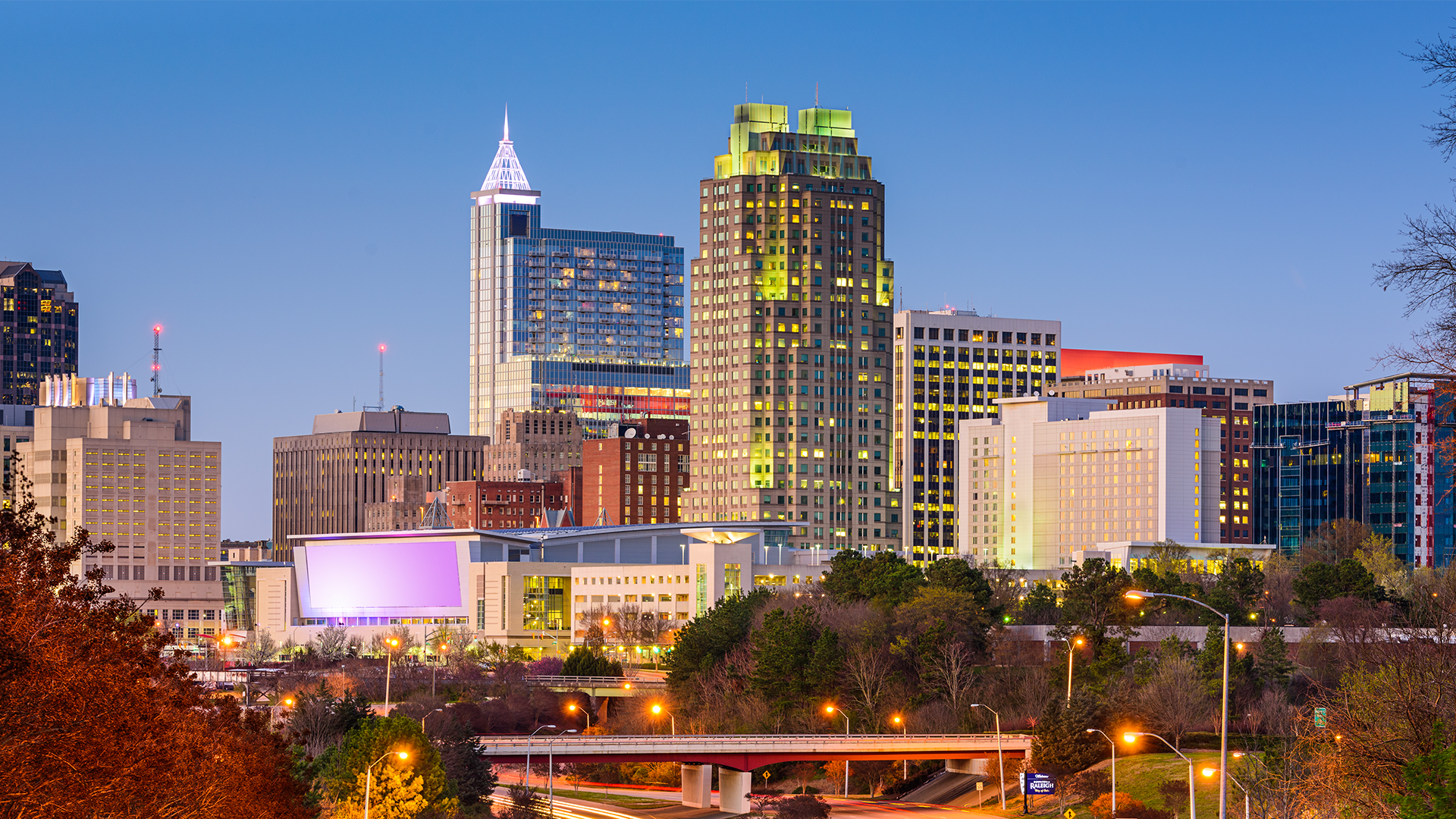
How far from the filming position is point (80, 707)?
136ft

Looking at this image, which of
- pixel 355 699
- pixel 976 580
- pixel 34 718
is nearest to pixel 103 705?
pixel 34 718

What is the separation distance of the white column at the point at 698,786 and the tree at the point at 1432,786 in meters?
101

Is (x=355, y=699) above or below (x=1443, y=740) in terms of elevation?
below

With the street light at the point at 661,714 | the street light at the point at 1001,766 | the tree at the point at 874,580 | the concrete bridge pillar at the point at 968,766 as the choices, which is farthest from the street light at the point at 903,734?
the street light at the point at 661,714

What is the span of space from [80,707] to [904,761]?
113 m

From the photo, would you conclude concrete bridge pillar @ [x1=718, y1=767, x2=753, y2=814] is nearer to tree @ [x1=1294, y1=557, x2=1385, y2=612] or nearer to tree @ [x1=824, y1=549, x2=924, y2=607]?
tree @ [x1=824, y1=549, x2=924, y2=607]

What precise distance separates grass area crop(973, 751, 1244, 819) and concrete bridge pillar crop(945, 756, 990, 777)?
4099mm

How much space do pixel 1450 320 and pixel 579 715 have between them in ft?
499

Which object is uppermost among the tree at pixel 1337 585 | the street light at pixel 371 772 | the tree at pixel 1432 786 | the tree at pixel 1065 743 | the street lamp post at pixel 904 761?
the tree at pixel 1432 786

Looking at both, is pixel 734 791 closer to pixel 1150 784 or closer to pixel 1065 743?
pixel 1065 743

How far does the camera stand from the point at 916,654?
158 m

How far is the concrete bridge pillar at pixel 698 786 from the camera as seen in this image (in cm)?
13550

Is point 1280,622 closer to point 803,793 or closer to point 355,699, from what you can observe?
point 803,793

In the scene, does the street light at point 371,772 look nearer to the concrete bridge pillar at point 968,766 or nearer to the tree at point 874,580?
the concrete bridge pillar at point 968,766
